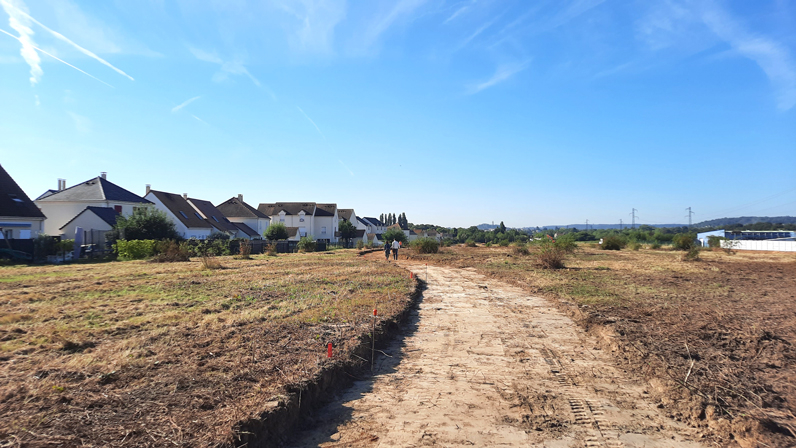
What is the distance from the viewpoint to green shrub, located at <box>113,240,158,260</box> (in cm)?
2830

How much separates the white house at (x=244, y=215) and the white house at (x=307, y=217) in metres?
4.01

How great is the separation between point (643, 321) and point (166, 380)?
999 centimetres

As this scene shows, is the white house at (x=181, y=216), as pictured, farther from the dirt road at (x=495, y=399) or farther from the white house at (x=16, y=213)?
the dirt road at (x=495, y=399)

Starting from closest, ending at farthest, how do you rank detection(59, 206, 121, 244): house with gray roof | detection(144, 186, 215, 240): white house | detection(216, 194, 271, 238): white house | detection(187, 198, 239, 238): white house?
detection(59, 206, 121, 244): house with gray roof, detection(144, 186, 215, 240): white house, detection(187, 198, 239, 238): white house, detection(216, 194, 271, 238): white house

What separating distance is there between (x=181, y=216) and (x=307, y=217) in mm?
23646

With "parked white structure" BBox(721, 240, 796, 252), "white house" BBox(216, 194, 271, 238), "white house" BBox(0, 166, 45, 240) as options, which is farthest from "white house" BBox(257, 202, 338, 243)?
"parked white structure" BBox(721, 240, 796, 252)

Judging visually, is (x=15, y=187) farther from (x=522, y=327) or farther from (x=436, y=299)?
(x=522, y=327)

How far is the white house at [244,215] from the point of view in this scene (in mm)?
60469

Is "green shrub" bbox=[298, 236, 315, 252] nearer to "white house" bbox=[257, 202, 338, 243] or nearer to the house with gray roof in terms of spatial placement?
the house with gray roof

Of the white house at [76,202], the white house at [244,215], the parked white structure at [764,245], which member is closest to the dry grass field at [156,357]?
the white house at [76,202]

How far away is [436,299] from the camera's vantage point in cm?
1370

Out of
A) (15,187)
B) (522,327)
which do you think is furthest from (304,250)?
(522,327)

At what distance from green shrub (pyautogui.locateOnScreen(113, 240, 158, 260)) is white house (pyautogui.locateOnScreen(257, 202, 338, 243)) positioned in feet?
A: 119

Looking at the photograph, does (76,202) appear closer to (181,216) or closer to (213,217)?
(181,216)
